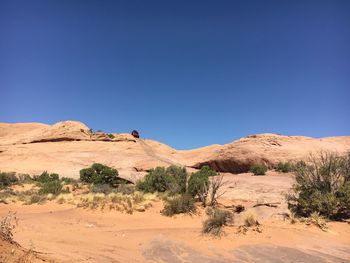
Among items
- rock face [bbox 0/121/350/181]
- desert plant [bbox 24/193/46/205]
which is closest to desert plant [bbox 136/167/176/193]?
desert plant [bbox 24/193/46/205]

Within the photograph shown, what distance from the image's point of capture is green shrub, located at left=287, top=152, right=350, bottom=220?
13.5m

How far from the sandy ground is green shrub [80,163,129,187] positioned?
10485mm

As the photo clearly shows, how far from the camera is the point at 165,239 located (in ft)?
34.9

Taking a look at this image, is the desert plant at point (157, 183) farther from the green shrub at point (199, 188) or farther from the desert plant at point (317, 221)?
the desert plant at point (317, 221)

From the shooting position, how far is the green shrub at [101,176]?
85.7 ft

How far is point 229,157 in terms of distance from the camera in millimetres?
33844

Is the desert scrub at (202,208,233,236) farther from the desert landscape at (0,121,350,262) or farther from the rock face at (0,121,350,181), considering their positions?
the rock face at (0,121,350,181)

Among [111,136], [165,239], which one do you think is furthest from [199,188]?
[111,136]

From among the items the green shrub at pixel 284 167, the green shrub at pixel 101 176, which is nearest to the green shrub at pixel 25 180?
the green shrub at pixel 101 176

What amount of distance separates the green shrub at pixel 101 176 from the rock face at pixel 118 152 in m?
1.32

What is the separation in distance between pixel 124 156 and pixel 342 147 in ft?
71.6

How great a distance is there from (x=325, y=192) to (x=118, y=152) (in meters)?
31.1

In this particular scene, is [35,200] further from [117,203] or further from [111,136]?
[111,136]

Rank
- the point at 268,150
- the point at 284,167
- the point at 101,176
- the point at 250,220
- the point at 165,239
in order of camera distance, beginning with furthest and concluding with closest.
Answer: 1. the point at 268,150
2. the point at 284,167
3. the point at 101,176
4. the point at 250,220
5. the point at 165,239
